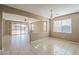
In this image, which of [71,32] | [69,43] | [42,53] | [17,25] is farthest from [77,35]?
[17,25]

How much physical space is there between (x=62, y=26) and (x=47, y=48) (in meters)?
0.86

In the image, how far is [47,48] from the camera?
2.82 m

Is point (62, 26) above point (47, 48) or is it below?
above

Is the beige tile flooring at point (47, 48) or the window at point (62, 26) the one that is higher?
the window at point (62, 26)

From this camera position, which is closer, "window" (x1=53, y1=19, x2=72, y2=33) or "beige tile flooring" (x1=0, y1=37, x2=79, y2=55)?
"beige tile flooring" (x1=0, y1=37, x2=79, y2=55)

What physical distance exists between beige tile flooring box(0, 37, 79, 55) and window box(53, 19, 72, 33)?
339 millimetres

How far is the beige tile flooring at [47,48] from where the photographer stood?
2467 millimetres

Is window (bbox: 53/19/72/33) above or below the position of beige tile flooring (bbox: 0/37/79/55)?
above

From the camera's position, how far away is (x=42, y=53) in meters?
2.46

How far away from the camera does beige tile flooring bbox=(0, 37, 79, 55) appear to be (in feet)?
8.09

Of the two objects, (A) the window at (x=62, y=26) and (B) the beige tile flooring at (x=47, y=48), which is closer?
(B) the beige tile flooring at (x=47, y=48)

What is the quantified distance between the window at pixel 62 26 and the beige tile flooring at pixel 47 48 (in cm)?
34

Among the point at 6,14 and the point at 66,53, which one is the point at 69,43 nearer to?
the point at 66,53
